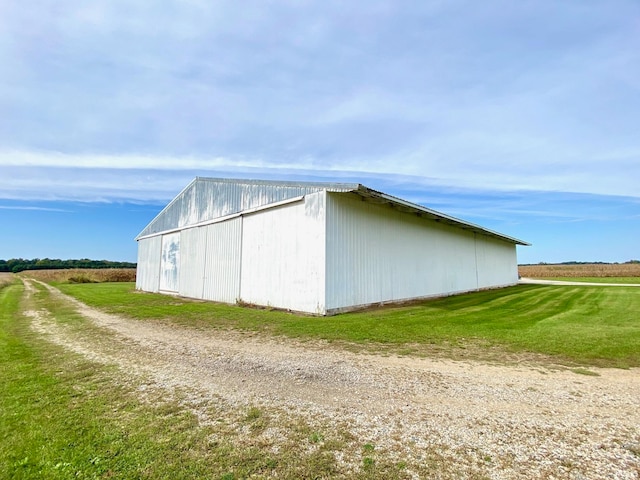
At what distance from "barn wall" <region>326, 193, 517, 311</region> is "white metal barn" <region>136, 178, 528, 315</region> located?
39 mm

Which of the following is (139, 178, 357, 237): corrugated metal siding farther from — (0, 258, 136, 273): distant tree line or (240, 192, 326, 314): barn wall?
(0, 258, 136, 273): distant tree line

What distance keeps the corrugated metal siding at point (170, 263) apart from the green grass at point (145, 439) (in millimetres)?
15111

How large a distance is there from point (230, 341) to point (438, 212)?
11026 mm

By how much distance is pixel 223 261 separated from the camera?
1498cm

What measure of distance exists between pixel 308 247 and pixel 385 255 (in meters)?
3.65

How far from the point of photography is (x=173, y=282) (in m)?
19.3

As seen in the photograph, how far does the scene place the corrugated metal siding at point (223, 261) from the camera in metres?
14.1

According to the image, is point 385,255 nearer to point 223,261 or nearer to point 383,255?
point 383,255

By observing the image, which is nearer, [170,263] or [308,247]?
[308,247]

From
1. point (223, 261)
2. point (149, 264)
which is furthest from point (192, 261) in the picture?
point (149, 264)

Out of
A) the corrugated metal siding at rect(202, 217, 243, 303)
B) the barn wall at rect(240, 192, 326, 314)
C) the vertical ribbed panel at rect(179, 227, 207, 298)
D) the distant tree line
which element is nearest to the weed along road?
the barn wall at rect(240, 192, 326, 314)

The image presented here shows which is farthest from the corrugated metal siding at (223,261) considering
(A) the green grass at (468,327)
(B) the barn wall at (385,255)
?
(B) the barn wall at (385,255)

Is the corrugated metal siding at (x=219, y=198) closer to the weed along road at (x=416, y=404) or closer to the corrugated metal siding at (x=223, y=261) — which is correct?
the corrugated metal siding at (x=223, y=261)

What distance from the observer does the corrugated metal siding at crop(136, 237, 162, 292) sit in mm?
21578
